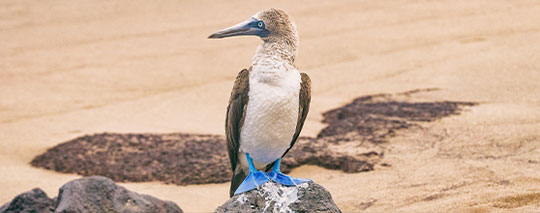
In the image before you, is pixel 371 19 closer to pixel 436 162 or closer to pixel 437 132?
pixel 437 132

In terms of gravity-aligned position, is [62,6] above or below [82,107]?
above

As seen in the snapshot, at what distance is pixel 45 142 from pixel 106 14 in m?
7.88

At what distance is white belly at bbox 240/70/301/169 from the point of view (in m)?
3.71

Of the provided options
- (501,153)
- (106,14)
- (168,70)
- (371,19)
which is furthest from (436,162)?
(106,14)

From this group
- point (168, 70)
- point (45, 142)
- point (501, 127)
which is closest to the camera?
point (501, 127)

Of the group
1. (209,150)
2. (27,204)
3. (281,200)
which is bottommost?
(209,150)

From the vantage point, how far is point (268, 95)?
→ 3.71 meters

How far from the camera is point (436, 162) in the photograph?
6.73 metres

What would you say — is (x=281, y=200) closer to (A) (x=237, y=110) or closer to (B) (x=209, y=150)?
(A) (x=237, y=110)

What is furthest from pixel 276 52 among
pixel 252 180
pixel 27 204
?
pixel 27 204

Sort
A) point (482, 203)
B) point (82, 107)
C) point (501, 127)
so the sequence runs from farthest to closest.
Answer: point (82, 107) → point (501, 127) → point (482, 203)

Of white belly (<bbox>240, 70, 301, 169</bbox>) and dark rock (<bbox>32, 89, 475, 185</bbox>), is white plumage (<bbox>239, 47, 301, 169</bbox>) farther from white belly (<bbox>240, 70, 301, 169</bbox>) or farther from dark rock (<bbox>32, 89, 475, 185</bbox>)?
dark rock (<bbox>32, 89, 475, 185</bbox>)

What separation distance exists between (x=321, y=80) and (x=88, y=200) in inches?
277

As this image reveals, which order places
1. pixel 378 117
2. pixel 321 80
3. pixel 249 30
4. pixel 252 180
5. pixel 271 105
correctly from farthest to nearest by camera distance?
1. pixel 321 80
2. pixel 378 117
3. pixel 252 180
4. pixel 249 30
5. pixel 271 105
